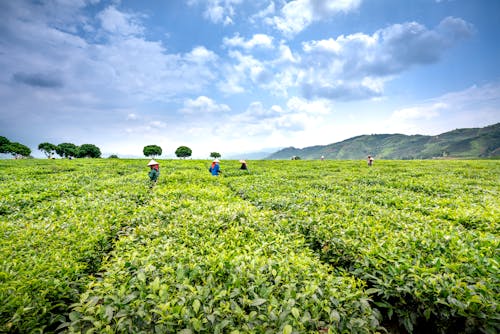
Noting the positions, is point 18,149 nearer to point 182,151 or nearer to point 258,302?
Result: point 182,151

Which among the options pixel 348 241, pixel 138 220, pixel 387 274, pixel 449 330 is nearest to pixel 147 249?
pixel 138 220

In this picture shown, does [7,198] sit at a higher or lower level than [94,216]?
higher

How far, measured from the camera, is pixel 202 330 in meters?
2.76

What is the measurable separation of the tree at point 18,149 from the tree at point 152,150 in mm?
43155

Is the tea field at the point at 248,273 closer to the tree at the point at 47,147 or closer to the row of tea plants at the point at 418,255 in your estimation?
the row of tea plants at the point at 418,255

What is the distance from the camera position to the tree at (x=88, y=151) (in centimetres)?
9444

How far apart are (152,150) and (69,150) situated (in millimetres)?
33122

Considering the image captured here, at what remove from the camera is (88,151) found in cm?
9469

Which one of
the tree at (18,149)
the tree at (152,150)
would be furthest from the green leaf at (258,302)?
the tree at (18,149)

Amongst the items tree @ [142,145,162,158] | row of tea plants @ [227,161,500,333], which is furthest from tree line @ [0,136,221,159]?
row of tea plants @ [227,161,500,333]

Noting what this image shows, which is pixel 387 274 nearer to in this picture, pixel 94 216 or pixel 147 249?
pixel 147 249

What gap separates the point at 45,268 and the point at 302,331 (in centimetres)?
460

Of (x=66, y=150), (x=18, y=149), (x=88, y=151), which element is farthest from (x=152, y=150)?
(x=18, y=149)

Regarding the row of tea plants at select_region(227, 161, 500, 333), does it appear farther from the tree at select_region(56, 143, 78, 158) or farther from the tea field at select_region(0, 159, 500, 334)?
Result: the tree at select_region(56, 143, 78, 158)
